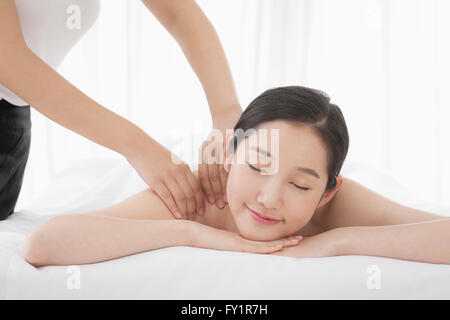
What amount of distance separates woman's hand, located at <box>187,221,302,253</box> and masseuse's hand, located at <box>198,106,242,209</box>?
0.23 metres

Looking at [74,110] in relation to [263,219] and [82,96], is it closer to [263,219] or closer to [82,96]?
[82,96]

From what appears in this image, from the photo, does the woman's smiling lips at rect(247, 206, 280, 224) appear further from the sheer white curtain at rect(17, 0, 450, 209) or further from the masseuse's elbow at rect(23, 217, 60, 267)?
the sheer white curtain at rect(17, 0, 450, 209)

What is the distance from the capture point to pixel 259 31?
125 inches

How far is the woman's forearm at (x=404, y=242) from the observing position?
1.08 m

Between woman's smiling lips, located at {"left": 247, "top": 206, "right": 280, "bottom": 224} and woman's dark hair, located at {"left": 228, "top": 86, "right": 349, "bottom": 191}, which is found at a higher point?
woman's dark hair, located at {"left": 228, "top": 86, "right": 349, "bottom": 191}

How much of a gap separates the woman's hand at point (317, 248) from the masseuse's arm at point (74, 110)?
1.05 ft

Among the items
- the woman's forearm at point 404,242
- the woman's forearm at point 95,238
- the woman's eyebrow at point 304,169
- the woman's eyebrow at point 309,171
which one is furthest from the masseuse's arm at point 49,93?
the woman's forearm at point 404,242

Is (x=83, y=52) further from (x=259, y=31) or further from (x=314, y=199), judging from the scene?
(x=314, y=199)

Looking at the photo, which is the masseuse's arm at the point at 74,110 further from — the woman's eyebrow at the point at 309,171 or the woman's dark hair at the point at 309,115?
the woman's eyebrow at the point at 309,171

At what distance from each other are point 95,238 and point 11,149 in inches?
23.7

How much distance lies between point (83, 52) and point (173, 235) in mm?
2278

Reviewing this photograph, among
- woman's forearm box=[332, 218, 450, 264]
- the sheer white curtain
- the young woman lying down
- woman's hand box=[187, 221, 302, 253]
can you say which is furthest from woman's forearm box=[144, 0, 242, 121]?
the sheer white curtain

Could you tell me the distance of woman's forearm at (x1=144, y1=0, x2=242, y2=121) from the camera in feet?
4.63
